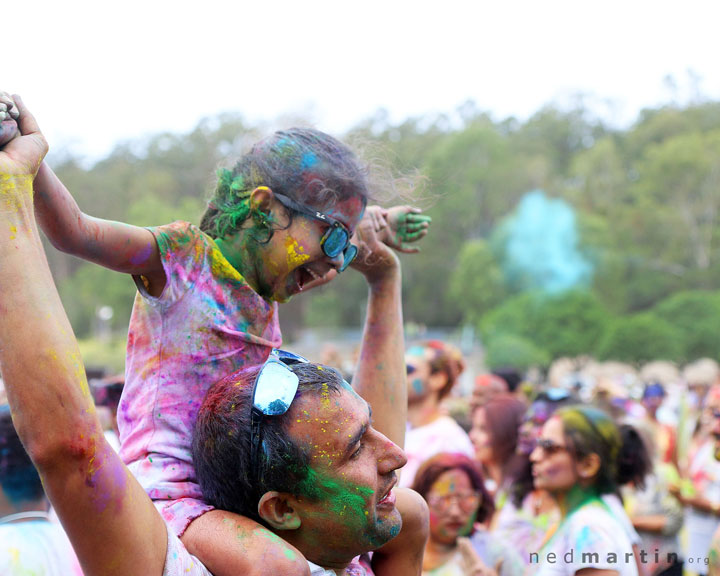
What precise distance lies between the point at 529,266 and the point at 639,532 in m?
45.7

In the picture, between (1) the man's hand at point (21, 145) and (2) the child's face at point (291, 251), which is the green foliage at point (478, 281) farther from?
(1) the man's hand at point (21, 145)

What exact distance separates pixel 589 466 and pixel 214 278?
2832 millimetres

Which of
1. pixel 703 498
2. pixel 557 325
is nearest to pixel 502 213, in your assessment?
pixel 557 325

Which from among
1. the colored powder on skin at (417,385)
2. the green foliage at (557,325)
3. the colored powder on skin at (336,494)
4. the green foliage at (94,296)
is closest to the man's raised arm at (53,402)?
the colored powder on skin at (336,494)

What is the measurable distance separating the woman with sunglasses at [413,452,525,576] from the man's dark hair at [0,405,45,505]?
194 centimetres

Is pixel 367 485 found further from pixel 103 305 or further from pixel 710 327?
pixel 103 305

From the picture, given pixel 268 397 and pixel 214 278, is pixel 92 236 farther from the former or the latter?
pixel 268 397

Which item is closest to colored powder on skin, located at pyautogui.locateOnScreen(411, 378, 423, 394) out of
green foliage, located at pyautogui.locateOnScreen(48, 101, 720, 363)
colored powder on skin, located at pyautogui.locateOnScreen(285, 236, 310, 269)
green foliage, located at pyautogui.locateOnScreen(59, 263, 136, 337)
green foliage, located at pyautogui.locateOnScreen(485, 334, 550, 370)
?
colored powder on skin, located at pyautogui.locateOnScreen(285, 236, 310, 269)

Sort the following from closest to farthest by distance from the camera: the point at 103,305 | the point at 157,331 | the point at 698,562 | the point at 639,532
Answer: the point at 157,331, the point at 698,562, the point at 639,532, the point at 103,305

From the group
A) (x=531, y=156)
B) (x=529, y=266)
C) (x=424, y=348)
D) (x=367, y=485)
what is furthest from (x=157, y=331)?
(x=531, y=156)

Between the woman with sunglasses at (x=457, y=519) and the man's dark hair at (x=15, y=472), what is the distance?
1.94 m

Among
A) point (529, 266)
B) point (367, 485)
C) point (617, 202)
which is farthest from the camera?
point (617, 202)

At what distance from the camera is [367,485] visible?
5.16 feet

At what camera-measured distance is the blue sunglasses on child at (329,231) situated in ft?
6.12
